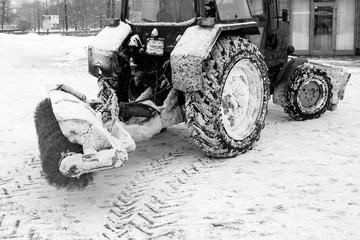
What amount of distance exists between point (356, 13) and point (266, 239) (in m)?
17.7

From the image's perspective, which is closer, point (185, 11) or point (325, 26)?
point (185, 11)

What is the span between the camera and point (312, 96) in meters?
7.01

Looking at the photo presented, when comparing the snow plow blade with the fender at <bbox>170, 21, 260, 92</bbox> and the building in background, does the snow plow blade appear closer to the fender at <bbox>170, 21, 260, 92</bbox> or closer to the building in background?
the fender at <bbox>170, 21, 260, 92</bbox>

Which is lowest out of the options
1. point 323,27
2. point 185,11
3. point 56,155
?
point 56,155

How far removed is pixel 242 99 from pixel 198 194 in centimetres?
173

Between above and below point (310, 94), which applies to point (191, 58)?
above

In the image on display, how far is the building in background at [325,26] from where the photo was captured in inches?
752

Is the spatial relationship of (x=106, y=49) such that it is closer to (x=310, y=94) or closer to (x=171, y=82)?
(x=171, y=82)

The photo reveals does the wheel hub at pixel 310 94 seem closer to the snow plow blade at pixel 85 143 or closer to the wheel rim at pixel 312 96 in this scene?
the wheel rim at pixel 312 96

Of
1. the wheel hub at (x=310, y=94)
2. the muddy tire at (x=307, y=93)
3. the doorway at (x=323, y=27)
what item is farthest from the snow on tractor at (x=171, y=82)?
the doorway at (x=323, y=27)

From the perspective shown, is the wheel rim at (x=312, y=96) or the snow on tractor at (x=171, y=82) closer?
the snow on tractor at (x=171, y=82)

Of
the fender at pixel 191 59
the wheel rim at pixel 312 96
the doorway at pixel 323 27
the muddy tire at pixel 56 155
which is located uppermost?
the doorway at pixel 323 27

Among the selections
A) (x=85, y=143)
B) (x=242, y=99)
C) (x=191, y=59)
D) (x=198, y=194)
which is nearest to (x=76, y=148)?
(x=85, y=143)

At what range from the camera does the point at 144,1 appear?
Answer: 18.3ft
